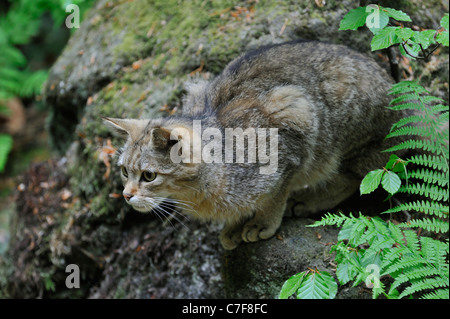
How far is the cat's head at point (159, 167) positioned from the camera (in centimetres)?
300

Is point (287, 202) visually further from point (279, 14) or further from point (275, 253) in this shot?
point (279, 14)

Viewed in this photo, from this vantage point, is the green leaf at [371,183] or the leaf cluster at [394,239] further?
the green leaf at [371,183]

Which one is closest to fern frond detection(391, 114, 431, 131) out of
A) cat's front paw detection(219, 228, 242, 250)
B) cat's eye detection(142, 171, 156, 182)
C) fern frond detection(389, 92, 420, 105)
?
fern frond detection(389, 92, 420, 105)

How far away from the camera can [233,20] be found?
441 cm

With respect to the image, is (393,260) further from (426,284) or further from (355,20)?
(355,20)

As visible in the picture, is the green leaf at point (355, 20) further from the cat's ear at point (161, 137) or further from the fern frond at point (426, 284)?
the fern frond at point (426, 284)

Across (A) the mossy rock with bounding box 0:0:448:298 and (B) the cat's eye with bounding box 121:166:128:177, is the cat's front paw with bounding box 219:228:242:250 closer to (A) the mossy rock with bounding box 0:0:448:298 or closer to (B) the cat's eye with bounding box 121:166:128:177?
(A) the mossy rock with bounding box 0:0:448:298

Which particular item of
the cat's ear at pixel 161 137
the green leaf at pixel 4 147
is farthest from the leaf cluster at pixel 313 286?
the green leaf at pixel 4 147

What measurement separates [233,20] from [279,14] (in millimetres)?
466

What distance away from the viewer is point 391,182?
9.40 ft

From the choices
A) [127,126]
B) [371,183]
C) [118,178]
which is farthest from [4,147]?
[371,183]

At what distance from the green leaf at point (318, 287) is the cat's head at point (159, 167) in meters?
1.04

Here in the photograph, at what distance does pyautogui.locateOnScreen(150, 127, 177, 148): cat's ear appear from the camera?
2.93 meters
